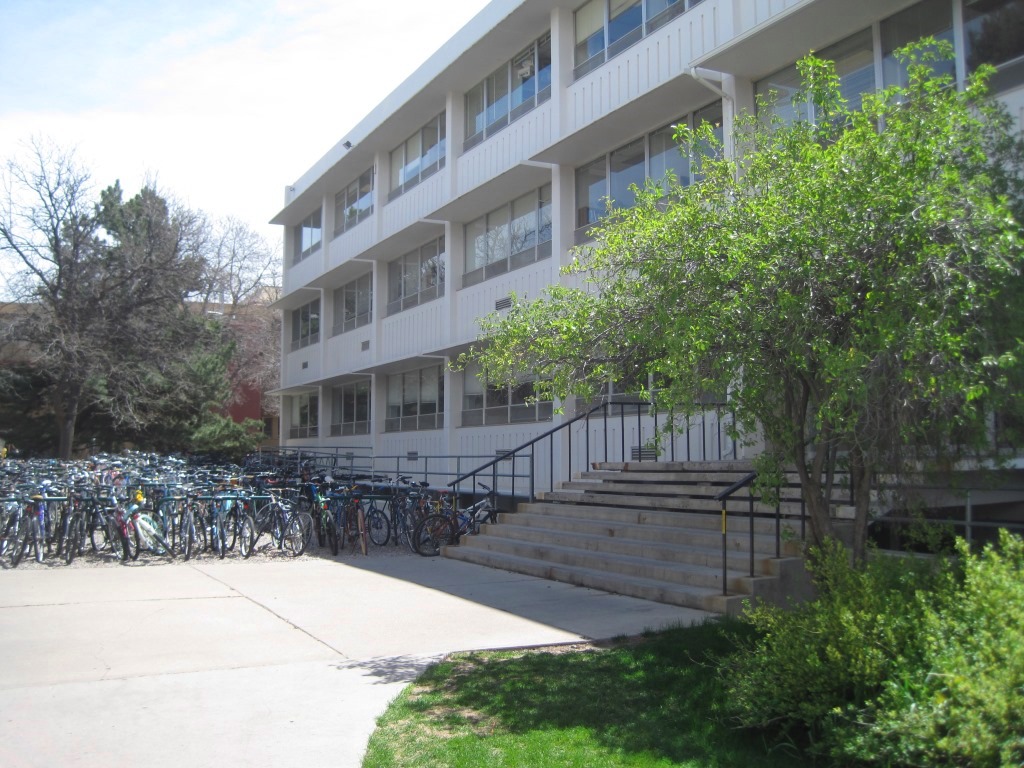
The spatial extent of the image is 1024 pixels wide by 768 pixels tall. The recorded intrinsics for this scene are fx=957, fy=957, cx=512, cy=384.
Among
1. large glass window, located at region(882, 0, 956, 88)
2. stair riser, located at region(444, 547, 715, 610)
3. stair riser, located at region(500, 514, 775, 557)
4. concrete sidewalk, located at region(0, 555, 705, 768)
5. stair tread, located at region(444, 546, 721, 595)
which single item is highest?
large glass window, located at region(882, 0, 956, 88)

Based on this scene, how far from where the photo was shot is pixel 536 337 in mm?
7680

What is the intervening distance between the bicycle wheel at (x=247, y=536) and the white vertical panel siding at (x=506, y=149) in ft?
27.2

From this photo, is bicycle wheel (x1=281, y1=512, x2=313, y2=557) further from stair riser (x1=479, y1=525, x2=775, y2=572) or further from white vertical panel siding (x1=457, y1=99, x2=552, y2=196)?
white vertical panel siding (x1=457, y1=99, x2=552, y2=196)

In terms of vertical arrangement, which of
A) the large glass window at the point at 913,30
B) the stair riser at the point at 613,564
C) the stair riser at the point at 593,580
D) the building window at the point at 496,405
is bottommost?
the stair riser at the point at 593,580

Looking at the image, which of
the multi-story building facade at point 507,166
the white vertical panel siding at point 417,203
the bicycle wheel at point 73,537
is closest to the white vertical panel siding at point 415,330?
the multi-story building facade at point 507,166

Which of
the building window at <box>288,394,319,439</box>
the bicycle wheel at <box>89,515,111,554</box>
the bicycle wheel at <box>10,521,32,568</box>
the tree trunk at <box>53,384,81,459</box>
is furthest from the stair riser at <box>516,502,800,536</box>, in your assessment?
the tree trunk at <box>53,384,81,459</box>

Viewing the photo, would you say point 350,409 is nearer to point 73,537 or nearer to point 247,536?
point 247,536

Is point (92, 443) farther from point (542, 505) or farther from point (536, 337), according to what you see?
point (536, 337)

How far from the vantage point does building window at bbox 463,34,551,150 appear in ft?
60.8

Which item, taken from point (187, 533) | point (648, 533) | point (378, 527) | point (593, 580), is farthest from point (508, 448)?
point (593, 580)

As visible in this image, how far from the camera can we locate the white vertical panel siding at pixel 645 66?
1395 centimetres

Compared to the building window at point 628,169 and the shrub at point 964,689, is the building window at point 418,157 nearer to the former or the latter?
the building window at point 628,169

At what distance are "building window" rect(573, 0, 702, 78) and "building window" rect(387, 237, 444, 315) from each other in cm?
669

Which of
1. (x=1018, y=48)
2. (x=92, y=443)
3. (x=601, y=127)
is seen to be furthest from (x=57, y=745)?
(x=92, y=443)
